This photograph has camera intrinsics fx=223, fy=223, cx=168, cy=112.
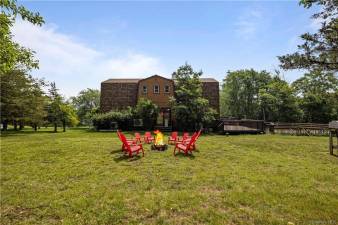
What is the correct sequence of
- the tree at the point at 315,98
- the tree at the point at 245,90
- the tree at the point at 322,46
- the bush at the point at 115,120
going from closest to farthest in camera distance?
the tree at the point at 322,46
the bush at the point at 115,120
the tree at the point at 315,98
the tree at the point at 245,90

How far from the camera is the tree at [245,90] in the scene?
50.1 meters

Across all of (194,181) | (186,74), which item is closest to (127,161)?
(194,181)

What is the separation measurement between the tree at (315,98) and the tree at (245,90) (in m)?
10.3

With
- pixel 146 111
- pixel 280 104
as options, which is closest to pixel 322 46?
pixel 146 111

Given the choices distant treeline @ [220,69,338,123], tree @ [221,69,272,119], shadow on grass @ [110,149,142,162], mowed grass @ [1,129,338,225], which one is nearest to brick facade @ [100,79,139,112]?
shadow on grass @ [110,149,142,162]

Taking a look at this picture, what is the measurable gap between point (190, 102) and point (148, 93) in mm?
7148

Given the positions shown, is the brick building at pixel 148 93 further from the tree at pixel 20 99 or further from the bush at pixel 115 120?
the tree at pixel 20 99

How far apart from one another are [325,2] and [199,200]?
22.9 ft

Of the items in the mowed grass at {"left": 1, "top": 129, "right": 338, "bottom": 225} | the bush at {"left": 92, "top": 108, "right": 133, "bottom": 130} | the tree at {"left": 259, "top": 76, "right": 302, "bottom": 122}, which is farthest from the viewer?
the tree at {"left": 259, "top": 76, "right": 302, "bottom": 122}

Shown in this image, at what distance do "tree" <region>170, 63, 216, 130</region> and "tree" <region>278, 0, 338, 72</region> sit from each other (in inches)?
631

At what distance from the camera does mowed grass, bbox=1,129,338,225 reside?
13.6ft

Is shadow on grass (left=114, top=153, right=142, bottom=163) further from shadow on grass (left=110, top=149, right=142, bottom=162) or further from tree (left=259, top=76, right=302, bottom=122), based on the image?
tree (left=259, top=76, right=302, bottom=122)

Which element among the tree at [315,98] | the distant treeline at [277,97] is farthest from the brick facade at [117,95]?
the tree at [315,98]

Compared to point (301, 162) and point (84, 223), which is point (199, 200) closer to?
point (84, 223)
